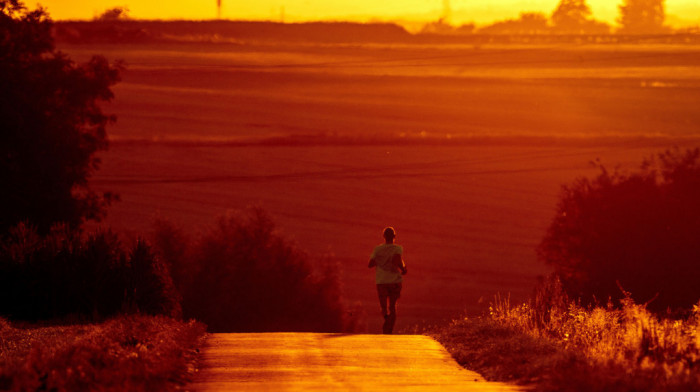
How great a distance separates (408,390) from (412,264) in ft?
141

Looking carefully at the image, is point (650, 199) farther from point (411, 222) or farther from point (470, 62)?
point (470, 62)

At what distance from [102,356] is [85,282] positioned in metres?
9.61

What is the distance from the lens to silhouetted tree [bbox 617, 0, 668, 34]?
8556cm

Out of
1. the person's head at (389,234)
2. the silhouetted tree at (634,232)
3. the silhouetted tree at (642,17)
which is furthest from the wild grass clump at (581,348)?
the silhouetted tree at (642,17)

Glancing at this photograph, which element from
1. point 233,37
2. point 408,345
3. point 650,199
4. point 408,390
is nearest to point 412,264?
point 650,199

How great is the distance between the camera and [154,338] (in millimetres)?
14828

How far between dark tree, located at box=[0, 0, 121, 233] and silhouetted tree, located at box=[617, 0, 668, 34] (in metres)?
50.6

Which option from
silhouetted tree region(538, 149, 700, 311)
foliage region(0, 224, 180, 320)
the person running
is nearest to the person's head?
the person running

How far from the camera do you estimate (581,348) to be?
14.4 m

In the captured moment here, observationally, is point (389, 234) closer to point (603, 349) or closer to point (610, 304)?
point (610, 304)

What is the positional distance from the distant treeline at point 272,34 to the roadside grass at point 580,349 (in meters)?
72.4

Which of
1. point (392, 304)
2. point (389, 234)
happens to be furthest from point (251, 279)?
point (389, 234)

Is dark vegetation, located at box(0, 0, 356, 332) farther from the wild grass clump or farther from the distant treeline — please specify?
the distant treeline

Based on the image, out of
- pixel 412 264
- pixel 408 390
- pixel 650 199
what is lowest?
pixel 412 264
